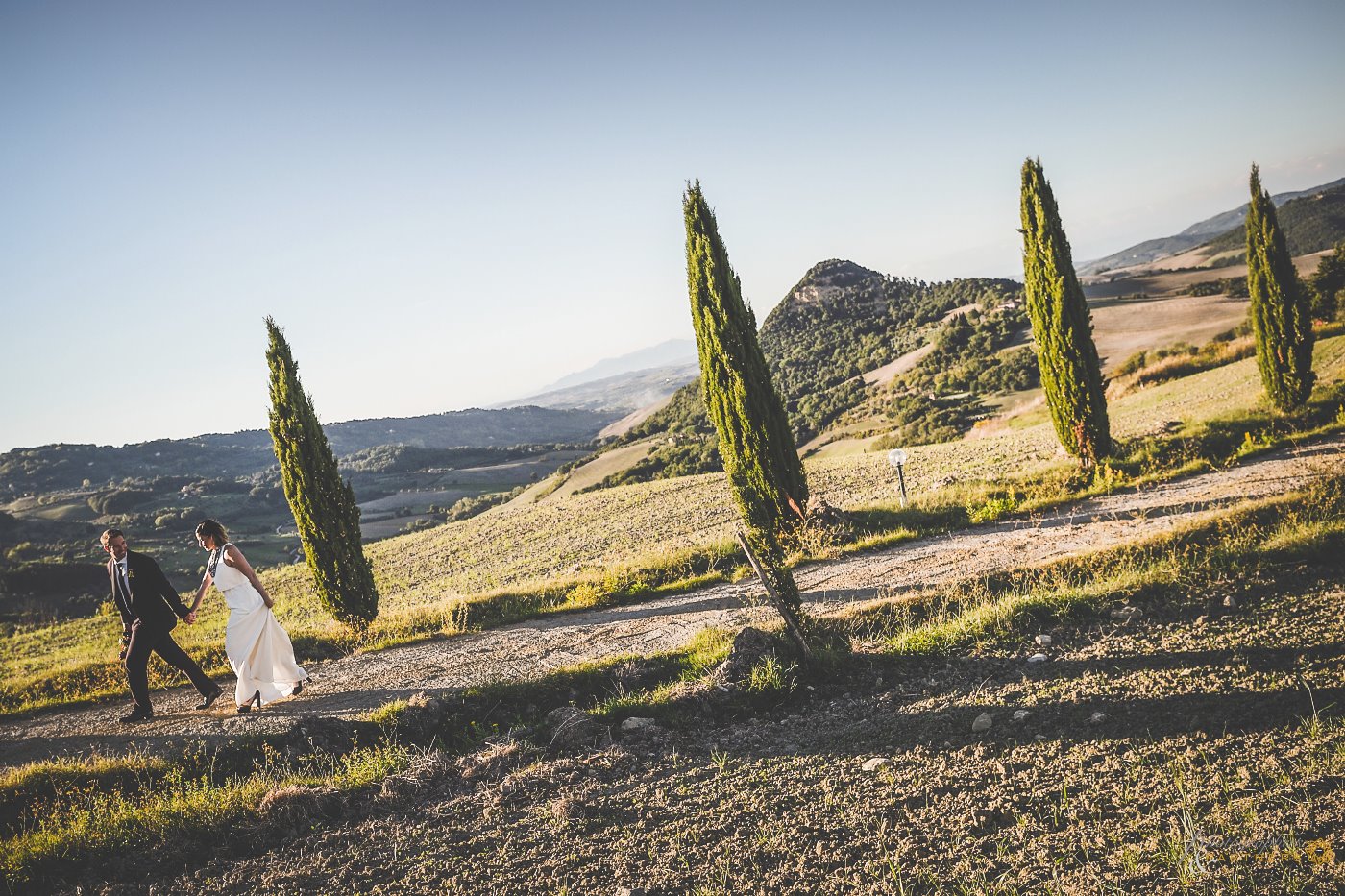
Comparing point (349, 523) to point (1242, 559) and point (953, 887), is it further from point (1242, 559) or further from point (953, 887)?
point (1242, 559)

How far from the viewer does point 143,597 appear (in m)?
8.24

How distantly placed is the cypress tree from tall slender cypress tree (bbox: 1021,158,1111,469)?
5.35m

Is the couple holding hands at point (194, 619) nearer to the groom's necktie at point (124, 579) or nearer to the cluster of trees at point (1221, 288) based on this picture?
the groom's necktie at point (124, 579)

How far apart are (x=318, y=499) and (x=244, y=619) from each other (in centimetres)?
528

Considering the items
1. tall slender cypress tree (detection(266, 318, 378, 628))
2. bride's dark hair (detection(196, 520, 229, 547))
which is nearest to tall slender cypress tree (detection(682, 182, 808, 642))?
tall slender cypress tree (detection(266, 318, 378, 628))

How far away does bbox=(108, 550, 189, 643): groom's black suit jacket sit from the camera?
818 cm

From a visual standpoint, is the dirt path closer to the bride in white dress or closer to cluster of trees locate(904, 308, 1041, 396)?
the bride in white dress

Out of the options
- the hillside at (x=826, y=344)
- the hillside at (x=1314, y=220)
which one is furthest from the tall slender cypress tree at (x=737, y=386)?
the hillside at (x=1314, y=220)

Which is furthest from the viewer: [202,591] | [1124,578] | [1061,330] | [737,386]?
[1061,330]

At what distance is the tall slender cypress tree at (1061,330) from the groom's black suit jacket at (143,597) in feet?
57.4

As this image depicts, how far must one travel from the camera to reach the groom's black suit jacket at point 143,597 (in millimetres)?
8180

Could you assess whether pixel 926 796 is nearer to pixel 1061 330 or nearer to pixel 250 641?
pixel 250 641

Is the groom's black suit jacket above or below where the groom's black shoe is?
above

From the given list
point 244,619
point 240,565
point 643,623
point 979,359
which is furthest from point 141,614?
point 979,359
